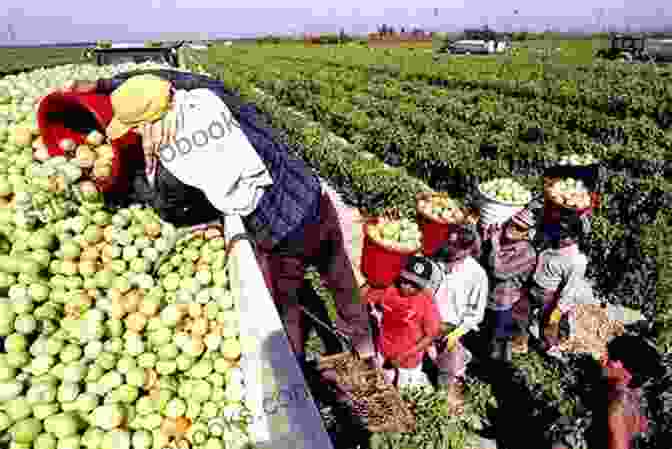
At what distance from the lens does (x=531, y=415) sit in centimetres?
344

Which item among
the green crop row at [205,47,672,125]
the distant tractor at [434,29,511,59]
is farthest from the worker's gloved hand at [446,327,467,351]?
the distant tractor at [434,29,511,59]

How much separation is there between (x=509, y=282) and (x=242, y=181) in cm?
248

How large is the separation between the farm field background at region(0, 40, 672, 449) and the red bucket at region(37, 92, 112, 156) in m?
2.83

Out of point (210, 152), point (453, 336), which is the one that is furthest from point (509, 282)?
point (210, 152)

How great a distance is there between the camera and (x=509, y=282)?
3619mm

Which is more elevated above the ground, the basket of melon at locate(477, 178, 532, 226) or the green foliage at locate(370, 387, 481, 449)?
the basket of melon at locate(477, 178, 532, 226)

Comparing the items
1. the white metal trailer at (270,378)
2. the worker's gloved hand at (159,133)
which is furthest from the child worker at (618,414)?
the worker's gloved hand at (159,133)

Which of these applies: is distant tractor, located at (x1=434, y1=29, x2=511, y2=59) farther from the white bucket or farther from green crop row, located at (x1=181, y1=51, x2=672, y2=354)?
the white bucket

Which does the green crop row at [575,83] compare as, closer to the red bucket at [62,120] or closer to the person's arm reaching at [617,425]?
the person's arm reaching at [617,425]

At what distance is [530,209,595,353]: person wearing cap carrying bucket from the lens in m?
3.52

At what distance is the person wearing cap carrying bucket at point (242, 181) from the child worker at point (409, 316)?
21cm

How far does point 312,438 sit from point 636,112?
1484 centimetres

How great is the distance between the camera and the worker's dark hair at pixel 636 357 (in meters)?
2.97

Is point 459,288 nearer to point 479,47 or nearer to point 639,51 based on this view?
point 639,51
